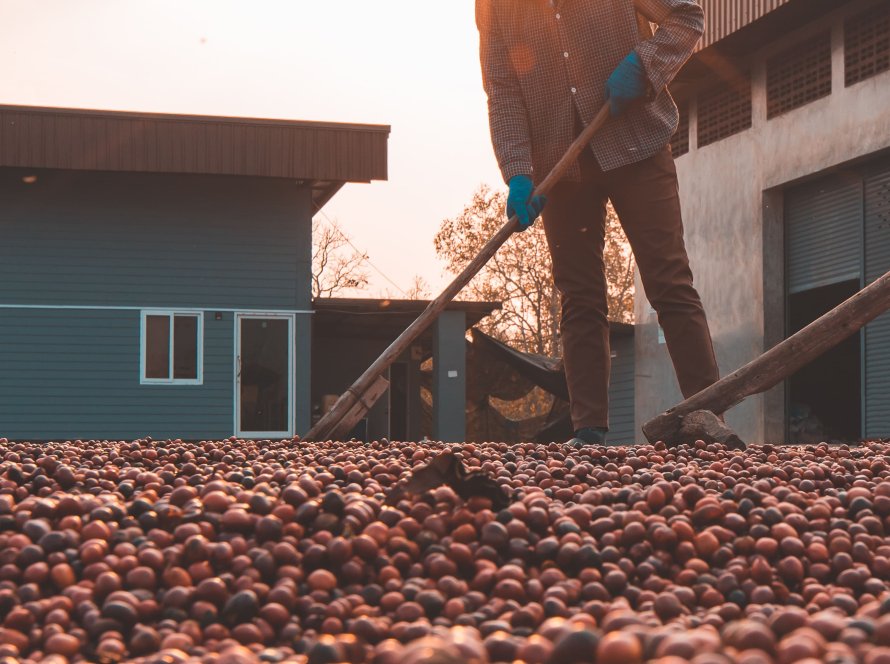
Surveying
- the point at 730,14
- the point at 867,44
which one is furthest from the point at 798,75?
the point at 867,44

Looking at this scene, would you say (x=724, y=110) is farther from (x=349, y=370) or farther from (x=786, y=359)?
(x=786, y=359)

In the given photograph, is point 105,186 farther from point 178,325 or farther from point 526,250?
point 526,250

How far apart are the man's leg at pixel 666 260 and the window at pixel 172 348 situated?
1223cm

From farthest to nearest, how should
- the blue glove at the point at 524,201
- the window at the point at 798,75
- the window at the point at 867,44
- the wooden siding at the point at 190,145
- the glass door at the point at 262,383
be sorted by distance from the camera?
the glass door at the point at 262,383
the wooden siding at the point at 190,145
the window at the point at 798,75
the window at the point at 867,44
the blue glove at the point at 524,201

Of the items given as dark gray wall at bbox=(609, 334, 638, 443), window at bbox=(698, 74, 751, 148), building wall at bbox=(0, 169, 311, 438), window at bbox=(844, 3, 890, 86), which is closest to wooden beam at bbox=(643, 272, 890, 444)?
window at bbox=(844, 3, 890, 86)

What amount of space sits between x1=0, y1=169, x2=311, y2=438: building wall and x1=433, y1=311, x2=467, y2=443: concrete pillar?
251 cm

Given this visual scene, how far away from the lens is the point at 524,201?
4.56 metres

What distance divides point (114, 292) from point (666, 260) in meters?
12.8

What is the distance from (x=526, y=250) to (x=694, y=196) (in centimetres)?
1943

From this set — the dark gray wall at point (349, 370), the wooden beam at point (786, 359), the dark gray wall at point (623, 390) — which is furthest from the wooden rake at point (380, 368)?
the dark gray wall at point (349, 370)

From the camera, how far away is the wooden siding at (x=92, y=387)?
15594 mm

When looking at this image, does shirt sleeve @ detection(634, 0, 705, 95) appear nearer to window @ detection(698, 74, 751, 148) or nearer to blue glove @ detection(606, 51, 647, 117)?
blue glove @ detection(606, 51, 647, 117)

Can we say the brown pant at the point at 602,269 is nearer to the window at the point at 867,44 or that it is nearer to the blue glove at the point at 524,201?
the blue glove at the point at 524,201

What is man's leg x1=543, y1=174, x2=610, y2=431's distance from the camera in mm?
4523
